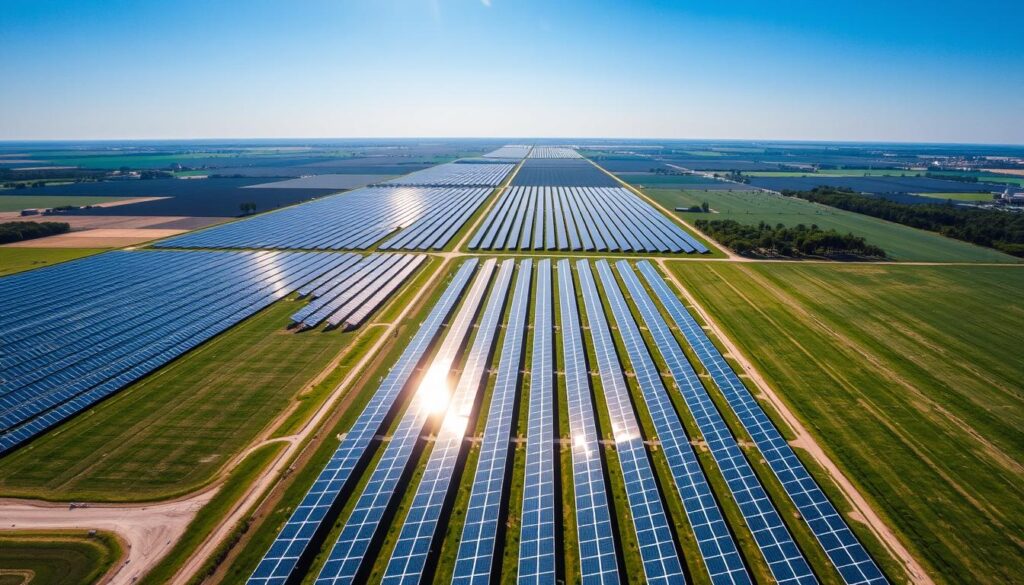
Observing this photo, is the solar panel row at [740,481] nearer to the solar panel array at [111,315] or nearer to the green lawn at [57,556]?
the green lawn at [57,556]

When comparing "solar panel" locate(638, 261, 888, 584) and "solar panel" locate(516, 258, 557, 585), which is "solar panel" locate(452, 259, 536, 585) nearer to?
"solar panel" locate(516, 258, 557, 585)

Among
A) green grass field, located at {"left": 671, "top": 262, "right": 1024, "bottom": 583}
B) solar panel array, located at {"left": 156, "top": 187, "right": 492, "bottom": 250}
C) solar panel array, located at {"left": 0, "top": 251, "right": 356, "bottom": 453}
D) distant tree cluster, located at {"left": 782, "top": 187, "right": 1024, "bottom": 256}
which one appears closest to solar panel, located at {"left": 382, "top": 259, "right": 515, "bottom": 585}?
green grass field, located at {"left": 671, "top": 262, "right": 1024, "bottom": 583}

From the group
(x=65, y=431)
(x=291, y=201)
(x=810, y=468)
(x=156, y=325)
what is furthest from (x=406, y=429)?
(x=291, y=201)

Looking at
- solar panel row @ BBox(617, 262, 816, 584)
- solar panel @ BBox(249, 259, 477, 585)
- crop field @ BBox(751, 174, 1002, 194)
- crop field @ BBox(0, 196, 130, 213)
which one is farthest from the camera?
crop field @ BBox(751, 174, 1002, 194)

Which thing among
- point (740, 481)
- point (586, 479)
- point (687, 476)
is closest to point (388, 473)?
point (586, 479)

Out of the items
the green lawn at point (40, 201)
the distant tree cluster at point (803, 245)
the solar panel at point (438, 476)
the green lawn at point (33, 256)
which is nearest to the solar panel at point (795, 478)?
the solar panel at point (438, 476)

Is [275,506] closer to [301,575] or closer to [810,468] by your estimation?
[301,575]
